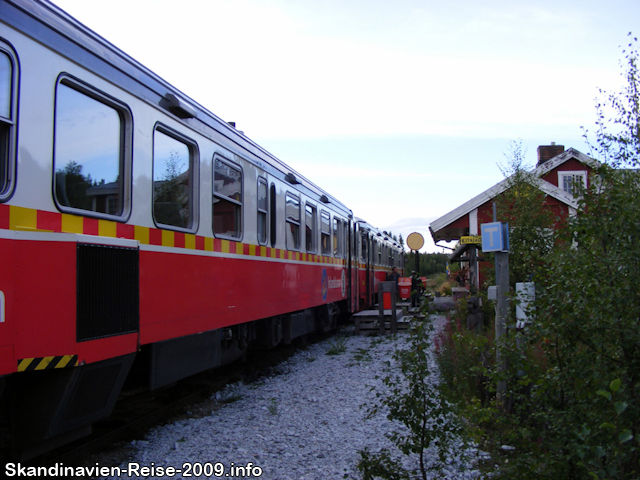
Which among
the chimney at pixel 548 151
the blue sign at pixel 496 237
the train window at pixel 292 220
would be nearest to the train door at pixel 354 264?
the train window at pixel 292 220

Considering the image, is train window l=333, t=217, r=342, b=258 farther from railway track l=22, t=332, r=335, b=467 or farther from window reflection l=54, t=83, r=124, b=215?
window reflection l=54, t=83, r=124, b=215

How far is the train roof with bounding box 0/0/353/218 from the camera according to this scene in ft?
11.1

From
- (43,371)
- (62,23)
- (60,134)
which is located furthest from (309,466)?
(62,23)

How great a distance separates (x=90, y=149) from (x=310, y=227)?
6.53m

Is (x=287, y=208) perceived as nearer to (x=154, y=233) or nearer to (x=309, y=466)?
(x=154, y=233)

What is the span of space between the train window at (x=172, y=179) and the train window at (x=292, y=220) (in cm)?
328

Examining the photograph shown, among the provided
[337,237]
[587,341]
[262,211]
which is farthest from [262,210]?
[337,237]

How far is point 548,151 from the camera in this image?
2512 centimetres

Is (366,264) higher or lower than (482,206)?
lower

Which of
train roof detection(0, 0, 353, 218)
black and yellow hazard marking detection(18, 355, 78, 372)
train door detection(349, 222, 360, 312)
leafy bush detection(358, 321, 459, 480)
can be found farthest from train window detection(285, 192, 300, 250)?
leafy bush detection(358, 321, 459, 480)

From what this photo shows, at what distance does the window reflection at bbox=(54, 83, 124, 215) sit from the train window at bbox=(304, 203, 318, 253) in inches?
227

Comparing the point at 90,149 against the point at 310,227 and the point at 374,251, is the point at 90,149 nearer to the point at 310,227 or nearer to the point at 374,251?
the point at 310,227

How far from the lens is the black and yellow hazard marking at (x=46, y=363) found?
3.17 meters

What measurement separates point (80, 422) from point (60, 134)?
1.92 meters
